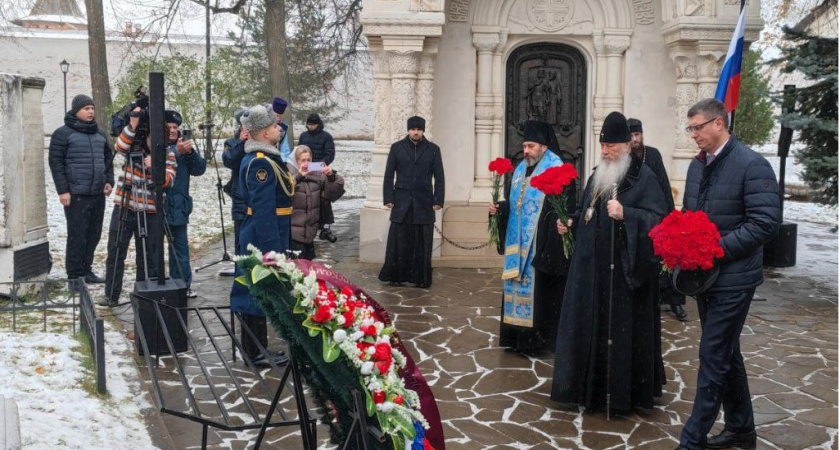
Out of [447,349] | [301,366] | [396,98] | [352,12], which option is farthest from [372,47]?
[352,12]

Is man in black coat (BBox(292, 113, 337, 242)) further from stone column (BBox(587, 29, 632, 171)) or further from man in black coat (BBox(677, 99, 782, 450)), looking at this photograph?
man in black coat (BBox(677, 99, 782, 450))

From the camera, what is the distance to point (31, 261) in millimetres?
8711

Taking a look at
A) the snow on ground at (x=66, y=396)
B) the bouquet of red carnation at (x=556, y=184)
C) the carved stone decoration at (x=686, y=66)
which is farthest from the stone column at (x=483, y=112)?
the snow on ground at (x=66, y=396)

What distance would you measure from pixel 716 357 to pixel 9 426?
3567mm

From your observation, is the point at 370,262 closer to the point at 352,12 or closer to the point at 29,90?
the point at 29,90

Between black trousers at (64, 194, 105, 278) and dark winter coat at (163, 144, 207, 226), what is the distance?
1.11 metres

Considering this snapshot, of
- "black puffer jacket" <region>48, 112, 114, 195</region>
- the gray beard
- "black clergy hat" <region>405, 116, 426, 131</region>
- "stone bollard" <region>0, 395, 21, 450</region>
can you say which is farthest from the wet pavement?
"black clergy hat" <region>405, 116, 426, 131</region>

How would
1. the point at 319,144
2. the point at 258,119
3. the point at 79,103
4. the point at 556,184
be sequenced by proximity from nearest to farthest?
the point at 556,184 < the point at 258,119 < the point at 79,103 < the point at 319,144

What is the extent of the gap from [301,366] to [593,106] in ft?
26.9

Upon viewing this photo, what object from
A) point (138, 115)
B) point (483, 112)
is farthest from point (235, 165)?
point (483, 112)

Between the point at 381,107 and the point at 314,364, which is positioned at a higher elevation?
the point at 381,107

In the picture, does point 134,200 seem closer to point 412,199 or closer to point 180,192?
point 180,192

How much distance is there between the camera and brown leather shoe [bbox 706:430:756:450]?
5129 millimetres

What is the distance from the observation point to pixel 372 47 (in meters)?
11.0
